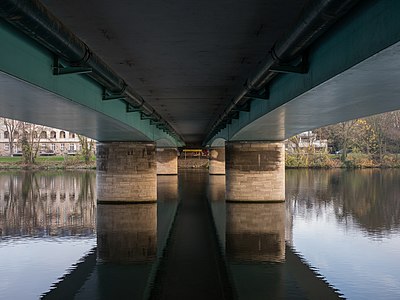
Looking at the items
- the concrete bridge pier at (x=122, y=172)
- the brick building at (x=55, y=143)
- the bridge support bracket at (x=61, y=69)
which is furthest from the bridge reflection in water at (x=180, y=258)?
the brick building at (x=55, y=143)

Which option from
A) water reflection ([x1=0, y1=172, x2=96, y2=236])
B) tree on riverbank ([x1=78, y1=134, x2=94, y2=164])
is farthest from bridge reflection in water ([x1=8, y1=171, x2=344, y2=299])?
tree on riverbank ([x1=78, y1=134, x2=94, y2=164])

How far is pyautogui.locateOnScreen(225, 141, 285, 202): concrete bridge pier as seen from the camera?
2694 centimetres

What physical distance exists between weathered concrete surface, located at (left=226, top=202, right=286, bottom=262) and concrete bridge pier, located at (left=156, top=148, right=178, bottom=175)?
35330 mm

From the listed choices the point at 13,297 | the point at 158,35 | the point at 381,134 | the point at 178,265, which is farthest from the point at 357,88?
the point at 381,134

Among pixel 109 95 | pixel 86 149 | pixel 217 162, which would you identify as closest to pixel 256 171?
pixel 109 95

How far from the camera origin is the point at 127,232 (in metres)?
19.9

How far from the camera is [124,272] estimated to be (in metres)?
13.7

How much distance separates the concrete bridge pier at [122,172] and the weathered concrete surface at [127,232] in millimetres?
703

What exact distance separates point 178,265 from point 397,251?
25.7ft

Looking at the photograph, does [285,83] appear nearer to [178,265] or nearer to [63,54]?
[63,54]

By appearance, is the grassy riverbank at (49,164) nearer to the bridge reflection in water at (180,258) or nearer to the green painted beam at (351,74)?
the bridge reflection in water at (180,258)

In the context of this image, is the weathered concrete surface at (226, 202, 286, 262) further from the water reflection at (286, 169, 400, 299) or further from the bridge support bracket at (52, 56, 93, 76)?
the bridge support bracket at (52, 56, 93, 76)

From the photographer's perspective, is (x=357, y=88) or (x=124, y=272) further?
(x=124, y=272)

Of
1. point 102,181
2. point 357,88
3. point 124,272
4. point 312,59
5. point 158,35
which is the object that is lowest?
point 124,272
